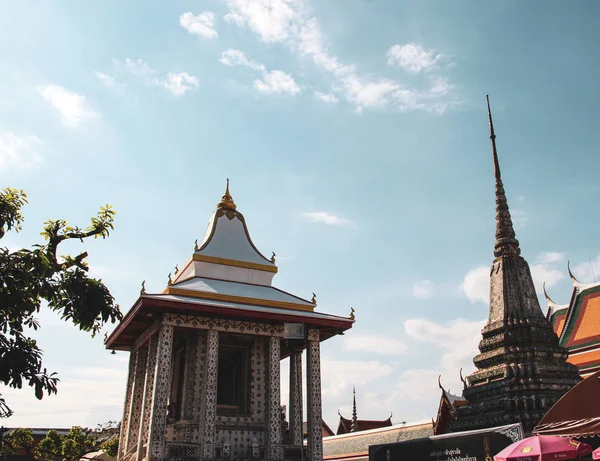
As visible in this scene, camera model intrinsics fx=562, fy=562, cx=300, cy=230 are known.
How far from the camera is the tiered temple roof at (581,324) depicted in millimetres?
20312

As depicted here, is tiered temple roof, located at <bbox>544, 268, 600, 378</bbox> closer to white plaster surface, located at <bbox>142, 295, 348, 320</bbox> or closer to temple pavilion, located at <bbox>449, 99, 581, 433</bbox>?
temple pavilion, located at <bbox>449, 99, 581, 433</bbox>

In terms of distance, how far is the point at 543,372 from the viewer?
43.6 ft

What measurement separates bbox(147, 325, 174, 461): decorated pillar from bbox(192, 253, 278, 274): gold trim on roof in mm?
3442

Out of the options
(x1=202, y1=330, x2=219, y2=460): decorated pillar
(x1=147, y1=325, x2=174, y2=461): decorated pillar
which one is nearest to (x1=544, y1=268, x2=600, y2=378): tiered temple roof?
(x1=202, y1=330, x2=219, y2=460): decorated pillar

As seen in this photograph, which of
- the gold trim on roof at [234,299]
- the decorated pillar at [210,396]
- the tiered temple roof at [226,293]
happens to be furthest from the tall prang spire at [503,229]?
the decorated pillar at [210,396]

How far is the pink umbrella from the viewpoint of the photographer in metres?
8.70

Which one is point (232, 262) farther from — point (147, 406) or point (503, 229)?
point (503, 229)

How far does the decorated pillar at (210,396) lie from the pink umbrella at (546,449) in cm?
837

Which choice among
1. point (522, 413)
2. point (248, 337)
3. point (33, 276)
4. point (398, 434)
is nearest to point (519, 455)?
point (522, 413)

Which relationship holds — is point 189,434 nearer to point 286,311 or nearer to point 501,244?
point 286,311

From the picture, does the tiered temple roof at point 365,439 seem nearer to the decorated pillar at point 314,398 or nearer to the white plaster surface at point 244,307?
the decorated pillar at point 314,398

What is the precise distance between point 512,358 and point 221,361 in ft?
32.9

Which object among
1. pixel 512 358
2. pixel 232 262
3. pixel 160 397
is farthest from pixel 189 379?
pixel 512 358

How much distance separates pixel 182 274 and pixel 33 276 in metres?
13.2
